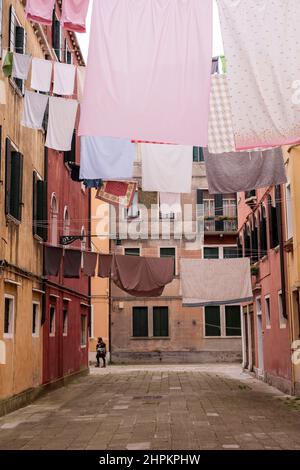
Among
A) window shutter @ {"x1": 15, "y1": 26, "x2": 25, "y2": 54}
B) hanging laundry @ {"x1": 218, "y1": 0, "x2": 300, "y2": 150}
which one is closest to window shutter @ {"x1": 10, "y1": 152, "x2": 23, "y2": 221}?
window shutter @ {"x1": 15, "y1": 26, "x2": 25, "y2": 54}

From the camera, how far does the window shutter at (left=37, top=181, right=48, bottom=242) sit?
15.5 metres

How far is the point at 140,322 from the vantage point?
110 ft

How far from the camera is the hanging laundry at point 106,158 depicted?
11797 millimetres

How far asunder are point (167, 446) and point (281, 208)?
360 inches

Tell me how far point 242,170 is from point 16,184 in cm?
496

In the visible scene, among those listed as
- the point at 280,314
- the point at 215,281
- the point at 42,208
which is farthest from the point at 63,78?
the point at 280,314

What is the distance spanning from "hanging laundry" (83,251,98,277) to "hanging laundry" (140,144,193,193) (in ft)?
17.1

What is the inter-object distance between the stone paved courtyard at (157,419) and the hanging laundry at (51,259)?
334 centimetres

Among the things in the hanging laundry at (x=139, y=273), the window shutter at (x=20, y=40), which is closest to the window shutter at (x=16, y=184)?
the window shutter at (x=20, y=40)

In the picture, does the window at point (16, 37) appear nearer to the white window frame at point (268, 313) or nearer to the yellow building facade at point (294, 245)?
the yellow building facade at point (294, 245)

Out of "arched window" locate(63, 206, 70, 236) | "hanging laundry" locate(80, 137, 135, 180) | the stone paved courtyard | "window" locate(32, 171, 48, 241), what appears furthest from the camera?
"arched window" locate(63, 206, 70, 236)

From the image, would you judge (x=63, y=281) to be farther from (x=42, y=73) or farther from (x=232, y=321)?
(x=232, y=321)

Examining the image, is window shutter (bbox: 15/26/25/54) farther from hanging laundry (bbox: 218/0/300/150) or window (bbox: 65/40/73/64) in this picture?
window (bbox: 65/40/73/64)
